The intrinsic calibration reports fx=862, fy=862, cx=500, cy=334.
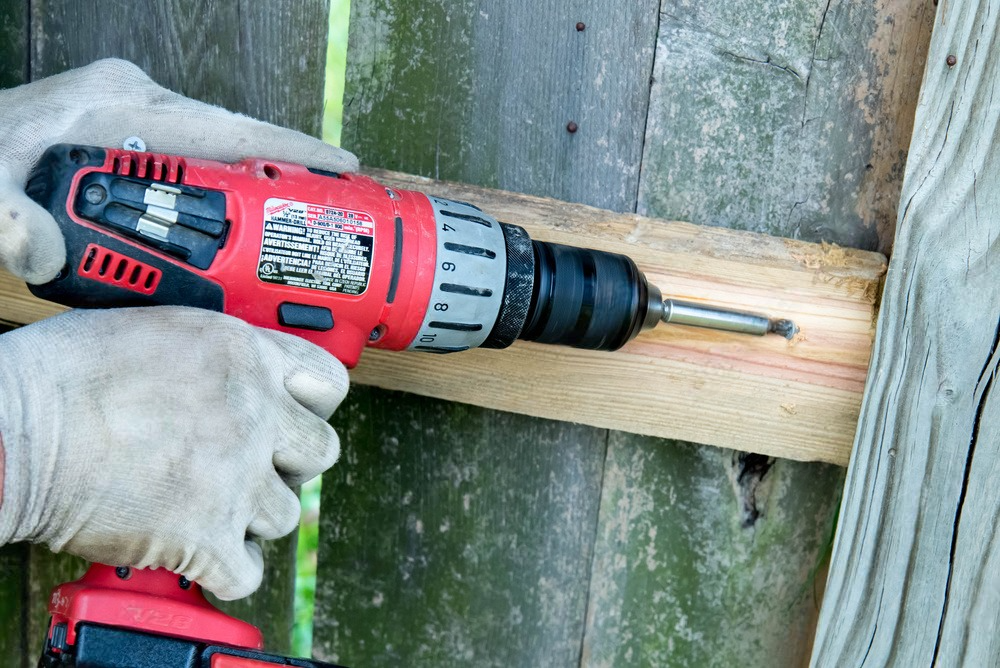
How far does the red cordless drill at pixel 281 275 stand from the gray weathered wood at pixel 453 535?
237 mm

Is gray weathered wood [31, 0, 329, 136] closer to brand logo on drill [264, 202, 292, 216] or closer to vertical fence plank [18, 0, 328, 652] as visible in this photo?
vertical fence plank [18, 0, 328, 652]

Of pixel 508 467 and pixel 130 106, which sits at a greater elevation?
pixel 130 106

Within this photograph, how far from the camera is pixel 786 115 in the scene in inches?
49.2

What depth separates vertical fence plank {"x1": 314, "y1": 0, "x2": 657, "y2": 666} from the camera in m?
1.26

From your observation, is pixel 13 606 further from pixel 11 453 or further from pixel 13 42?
pixel 13 42

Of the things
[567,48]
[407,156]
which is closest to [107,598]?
[407,156]

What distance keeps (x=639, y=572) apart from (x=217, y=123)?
92cm

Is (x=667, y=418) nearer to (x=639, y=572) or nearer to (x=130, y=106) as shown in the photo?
(x=639, y=572)

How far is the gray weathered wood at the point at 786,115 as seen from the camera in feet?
4.01

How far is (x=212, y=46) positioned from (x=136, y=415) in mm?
612

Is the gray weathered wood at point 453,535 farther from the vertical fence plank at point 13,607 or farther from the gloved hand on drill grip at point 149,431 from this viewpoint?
the vertical fence plank at point 13,607

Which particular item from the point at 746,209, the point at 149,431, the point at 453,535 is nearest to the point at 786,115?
the point at 746,209

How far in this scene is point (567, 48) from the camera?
4.12 feet

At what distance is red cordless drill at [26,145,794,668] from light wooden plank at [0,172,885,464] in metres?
0.06
